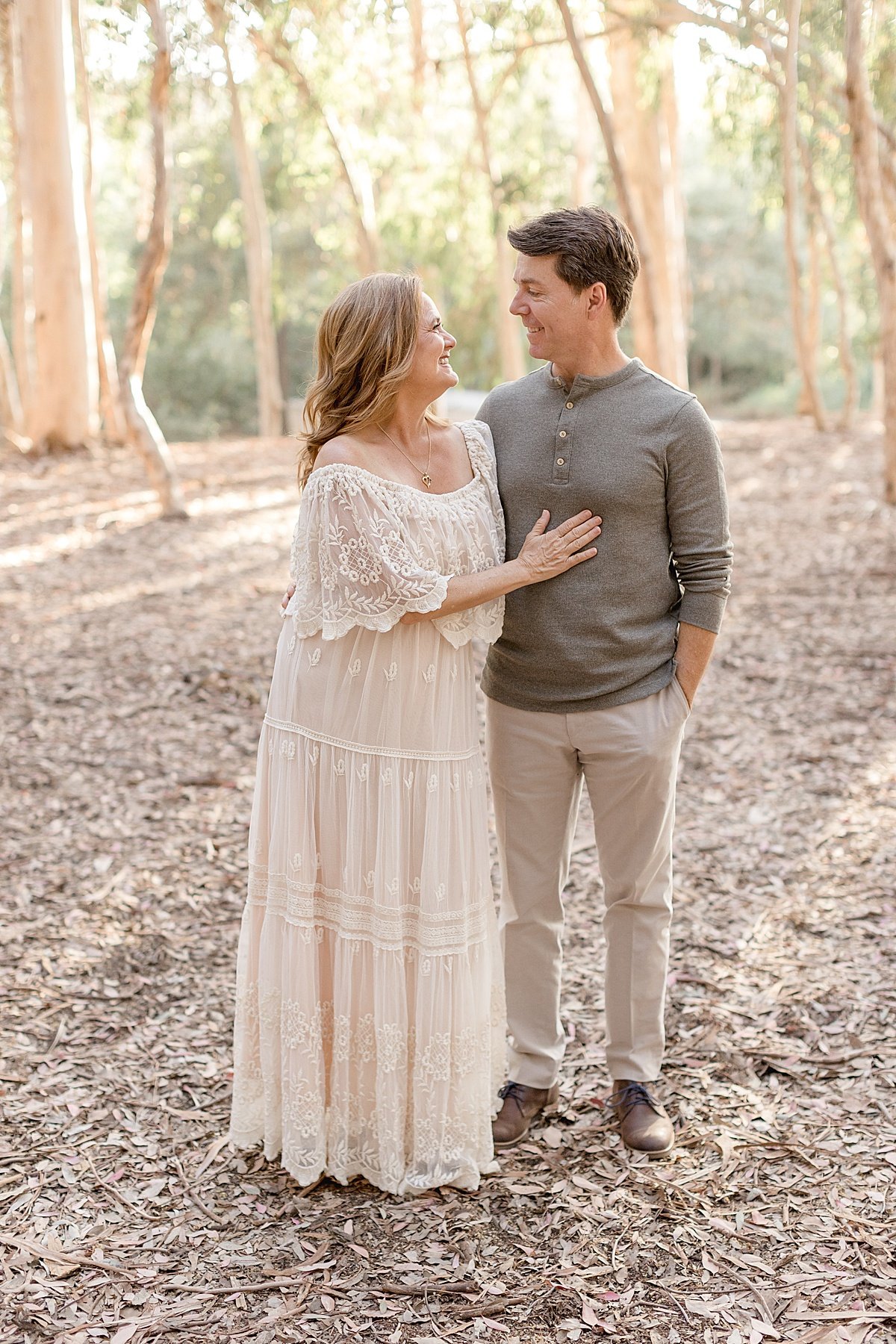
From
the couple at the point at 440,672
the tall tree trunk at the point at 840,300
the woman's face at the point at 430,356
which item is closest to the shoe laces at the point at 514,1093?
the couple at the point at 440,672

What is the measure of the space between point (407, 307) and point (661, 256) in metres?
12.7

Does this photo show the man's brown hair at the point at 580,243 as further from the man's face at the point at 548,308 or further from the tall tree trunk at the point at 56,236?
the tall tree trunk at the point at 56,236

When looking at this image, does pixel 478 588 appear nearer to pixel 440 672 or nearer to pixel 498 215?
pixel 440 672

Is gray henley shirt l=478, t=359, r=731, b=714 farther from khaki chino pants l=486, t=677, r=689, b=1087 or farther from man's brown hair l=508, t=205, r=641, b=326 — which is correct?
man's brown hair l=508, t=205, r=641, b=326

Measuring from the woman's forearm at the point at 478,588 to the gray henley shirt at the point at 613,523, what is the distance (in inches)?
6.5

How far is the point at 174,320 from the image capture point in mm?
28000

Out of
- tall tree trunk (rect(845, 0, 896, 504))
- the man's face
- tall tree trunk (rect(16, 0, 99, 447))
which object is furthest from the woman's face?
tall tree trunk (rect(16, 0, 99, 447))

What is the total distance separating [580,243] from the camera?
110 inches

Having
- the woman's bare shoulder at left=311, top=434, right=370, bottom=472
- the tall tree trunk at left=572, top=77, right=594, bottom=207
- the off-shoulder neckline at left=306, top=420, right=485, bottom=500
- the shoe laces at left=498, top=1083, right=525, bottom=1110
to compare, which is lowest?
the shoe laces at left=498, top=1083, right=525, bottom=1110

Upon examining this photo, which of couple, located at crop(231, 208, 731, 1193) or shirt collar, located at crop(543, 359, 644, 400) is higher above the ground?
shirt collar, located at crop(543, 359, 644, 400)

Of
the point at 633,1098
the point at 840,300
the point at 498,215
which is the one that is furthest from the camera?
the point at 840,300

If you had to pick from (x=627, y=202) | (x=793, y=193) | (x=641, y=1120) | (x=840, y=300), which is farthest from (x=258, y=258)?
(x=641, y=1120)

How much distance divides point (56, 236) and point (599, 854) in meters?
10.6

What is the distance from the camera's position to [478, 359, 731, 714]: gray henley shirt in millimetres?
2916
